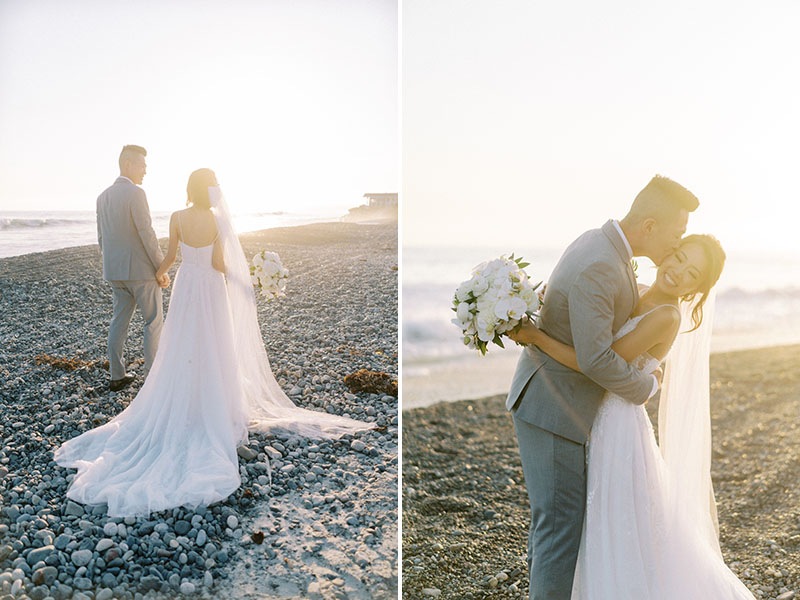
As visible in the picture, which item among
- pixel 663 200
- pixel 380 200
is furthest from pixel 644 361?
pixel 380 200

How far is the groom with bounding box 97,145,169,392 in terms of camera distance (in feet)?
13.9

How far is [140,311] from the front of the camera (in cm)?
445

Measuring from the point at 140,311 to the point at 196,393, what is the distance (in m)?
0.92

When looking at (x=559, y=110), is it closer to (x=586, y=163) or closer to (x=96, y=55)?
(x=586, y=163)

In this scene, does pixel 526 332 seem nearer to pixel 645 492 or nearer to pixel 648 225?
pixel 648 225

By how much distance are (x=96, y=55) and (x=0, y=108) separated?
0.76 metres

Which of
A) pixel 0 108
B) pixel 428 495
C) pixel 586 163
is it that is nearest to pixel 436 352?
pixel 586 163

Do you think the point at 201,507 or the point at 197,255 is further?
the point at 197,255

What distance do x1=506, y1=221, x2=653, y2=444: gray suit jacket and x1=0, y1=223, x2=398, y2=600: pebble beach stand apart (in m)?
1.37

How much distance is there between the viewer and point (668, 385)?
2637 millimetres

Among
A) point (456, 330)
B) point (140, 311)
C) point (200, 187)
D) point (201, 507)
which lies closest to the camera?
point (201, 507)

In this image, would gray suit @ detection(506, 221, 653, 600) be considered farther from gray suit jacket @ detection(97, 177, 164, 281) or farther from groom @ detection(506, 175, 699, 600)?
gray suit jacket @ detection(97, 177, 164, 281)

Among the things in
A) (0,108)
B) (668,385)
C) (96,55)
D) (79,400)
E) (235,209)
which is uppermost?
Result: (96,55)

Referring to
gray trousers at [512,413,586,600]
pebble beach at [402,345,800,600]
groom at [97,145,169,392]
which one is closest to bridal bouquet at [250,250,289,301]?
groom at [97,145,169,392]
